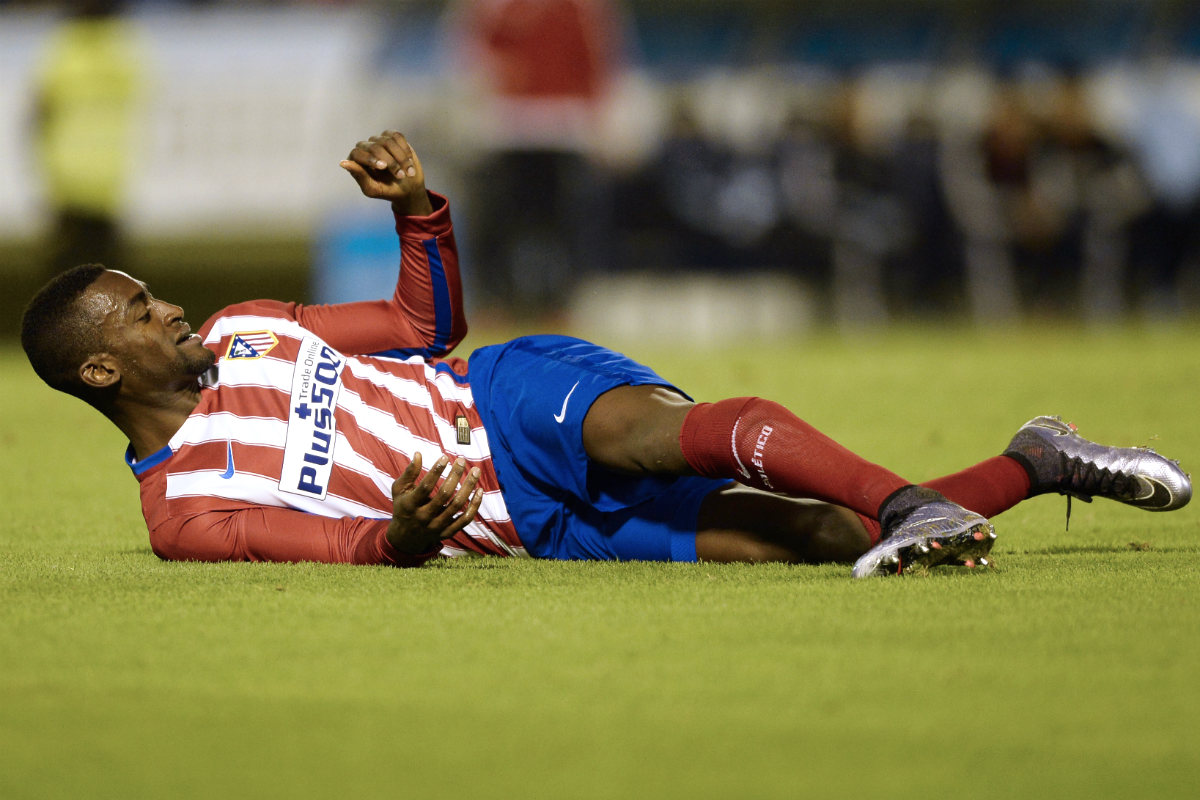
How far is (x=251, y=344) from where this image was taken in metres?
4.04

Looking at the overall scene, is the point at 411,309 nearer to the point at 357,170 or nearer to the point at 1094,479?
the point at 357,170

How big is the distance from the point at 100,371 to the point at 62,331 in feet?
0.45

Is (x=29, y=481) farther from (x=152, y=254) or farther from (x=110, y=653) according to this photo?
(x=152, y=254)

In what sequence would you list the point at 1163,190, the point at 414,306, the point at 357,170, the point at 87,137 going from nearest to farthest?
the point at 357,170
the point at 414,306
the point at 87,137
the point at 1163,190

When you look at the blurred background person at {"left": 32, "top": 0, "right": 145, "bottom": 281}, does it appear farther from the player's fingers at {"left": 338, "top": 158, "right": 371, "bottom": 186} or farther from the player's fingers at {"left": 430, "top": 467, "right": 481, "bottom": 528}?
the player's fingers at {"left": 430, "top": 467, "right": 481, "bottom": 528}

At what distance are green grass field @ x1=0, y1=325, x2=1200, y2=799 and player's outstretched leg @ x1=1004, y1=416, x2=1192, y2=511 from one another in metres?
0.17

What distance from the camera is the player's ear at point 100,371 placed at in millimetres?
3857

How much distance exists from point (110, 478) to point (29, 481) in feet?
1.00

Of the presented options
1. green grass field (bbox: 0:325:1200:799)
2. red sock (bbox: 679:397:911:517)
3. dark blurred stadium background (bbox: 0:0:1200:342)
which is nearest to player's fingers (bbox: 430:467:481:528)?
green grass field (bbox: 0:325:1200:799)

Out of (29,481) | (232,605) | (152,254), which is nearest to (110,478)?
(29,481)

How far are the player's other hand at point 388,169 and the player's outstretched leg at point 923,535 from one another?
1.56 metres

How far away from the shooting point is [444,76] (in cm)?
1574

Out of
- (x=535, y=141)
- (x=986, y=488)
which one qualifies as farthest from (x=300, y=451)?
(x=535, y=141)

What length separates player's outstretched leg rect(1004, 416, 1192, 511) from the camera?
372 cm
